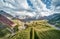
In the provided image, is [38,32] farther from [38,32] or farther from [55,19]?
[55,19]

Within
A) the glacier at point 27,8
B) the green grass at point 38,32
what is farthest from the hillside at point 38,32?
the glacier at point 27,8

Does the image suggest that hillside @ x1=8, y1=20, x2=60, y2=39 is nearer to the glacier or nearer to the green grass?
the green grass

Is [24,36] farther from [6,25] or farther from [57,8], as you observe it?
[57,8]

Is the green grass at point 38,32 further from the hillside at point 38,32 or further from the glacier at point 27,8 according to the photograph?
the glacier at point 27,8

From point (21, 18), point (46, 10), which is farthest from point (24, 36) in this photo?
point (46, 10)

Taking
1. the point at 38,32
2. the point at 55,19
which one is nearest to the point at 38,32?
the point at 38,32

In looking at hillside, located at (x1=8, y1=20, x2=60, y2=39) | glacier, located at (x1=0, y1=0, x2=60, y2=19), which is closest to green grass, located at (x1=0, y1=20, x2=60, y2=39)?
hillside, located at (x1=8, y1=20, x2=60, y2=39)
